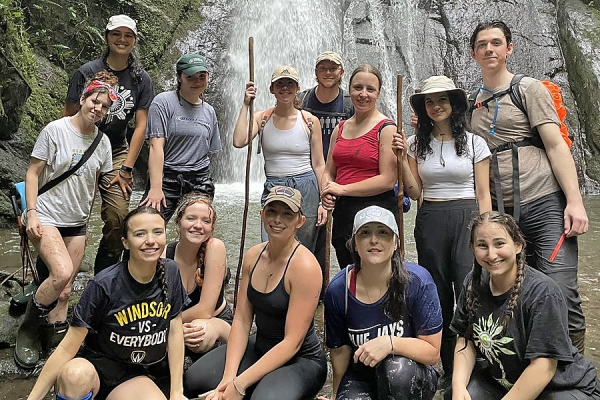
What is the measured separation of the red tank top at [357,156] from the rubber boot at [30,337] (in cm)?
217

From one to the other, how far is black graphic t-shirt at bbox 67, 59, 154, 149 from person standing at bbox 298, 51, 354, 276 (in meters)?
1.24

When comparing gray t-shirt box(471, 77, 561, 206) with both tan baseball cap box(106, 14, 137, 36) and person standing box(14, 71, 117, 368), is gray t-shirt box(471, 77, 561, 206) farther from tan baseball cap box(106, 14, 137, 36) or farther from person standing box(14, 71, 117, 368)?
tan baseball cap box(106, 14, 137, 36)

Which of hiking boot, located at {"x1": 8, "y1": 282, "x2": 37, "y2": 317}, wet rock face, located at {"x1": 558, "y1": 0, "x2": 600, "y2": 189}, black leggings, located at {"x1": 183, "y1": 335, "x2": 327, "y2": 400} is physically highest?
wet rock face, located at {"x1": 558, "y1": 0, "x2": 600, "y2": 189}

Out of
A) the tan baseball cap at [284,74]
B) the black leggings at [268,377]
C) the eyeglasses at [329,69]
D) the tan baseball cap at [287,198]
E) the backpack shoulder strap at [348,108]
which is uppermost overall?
the eyeglasses at [329,69]

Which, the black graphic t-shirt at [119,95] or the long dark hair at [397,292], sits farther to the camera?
the black graphic t-shirt at [119,95]

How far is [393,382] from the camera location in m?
2.83

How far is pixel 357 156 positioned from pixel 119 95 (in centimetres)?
190

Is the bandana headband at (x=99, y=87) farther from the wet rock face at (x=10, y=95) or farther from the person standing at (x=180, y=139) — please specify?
the wet rock face at (x=10, y=95)

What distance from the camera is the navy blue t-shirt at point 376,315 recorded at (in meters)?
2.93

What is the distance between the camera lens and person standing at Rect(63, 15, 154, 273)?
14.1 feet

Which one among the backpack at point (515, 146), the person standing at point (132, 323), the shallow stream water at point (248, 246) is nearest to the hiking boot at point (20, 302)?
the shallow stream water at point (248, 246)

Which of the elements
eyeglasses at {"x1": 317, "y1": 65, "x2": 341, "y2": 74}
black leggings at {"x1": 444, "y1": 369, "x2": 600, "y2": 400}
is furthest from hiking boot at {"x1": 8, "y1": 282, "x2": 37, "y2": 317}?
black leggings at {"x1": 444, "y1": 369, "x2": 600, "y2": 400}

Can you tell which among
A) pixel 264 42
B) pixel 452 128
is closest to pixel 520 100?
pixel 452 128

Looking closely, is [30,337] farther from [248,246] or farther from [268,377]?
[248,246]
